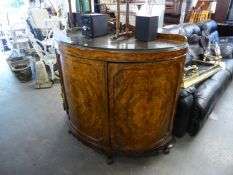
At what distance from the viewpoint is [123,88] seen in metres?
1.22

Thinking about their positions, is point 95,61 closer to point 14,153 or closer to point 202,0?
point 14,153

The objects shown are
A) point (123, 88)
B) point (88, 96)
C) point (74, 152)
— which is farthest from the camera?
point (74, 152)

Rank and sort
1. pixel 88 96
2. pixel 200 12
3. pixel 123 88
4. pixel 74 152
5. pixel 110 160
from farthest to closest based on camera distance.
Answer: pixel 200 12, pixel 74 152, pixel 110 160, pixel 88 96, pixel 123 88

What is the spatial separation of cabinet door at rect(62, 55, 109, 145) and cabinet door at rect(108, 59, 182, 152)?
7 cm

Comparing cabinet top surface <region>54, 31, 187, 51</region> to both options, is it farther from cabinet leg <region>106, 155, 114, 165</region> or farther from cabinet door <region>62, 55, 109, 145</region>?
cabinet leg <region>106, 155, 114, 165</region>

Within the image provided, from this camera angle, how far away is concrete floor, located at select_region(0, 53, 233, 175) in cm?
150

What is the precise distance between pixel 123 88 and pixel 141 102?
169 millimetres

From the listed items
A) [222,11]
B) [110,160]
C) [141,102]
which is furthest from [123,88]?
[222,11]

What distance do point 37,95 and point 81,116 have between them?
1385mm

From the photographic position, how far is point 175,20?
4.41 metres

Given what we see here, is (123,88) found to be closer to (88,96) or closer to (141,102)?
(141,102)

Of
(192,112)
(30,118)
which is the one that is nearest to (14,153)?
(30,118)

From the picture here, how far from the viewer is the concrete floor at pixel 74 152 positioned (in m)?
1.50

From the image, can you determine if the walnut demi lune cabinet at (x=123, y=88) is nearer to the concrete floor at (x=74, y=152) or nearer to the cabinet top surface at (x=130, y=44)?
the cabinet top surface at (x=130, y=44)
